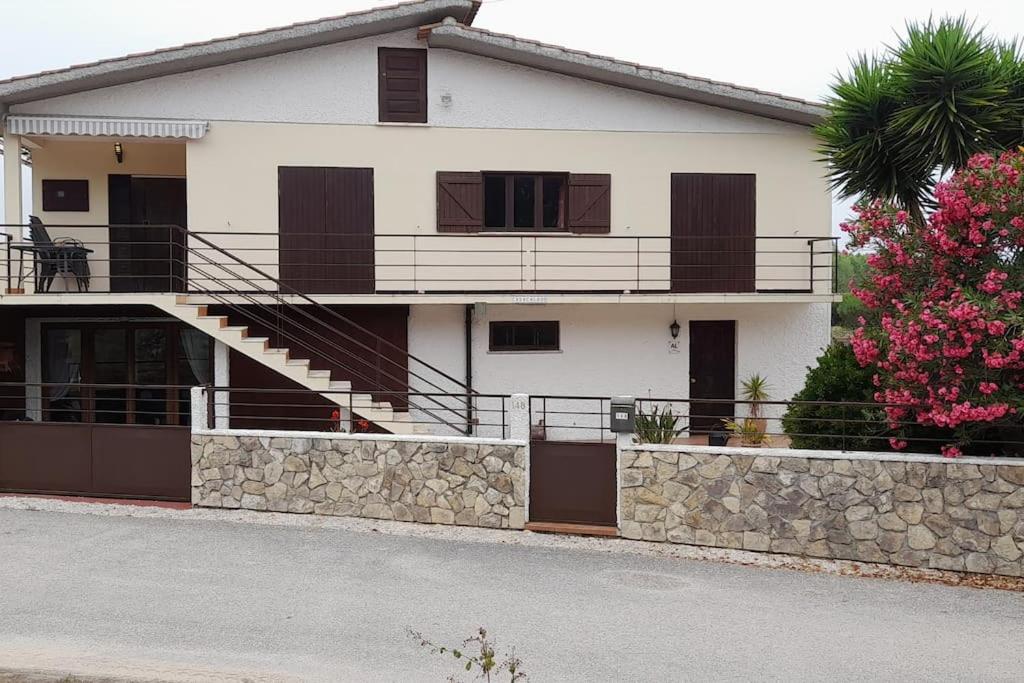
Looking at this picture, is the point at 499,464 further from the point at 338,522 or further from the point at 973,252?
the point at 973,252

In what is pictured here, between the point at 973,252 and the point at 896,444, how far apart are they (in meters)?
2.40

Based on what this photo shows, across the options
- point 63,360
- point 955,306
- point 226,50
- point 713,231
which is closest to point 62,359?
point 63,360

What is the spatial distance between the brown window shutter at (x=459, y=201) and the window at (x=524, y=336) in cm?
191

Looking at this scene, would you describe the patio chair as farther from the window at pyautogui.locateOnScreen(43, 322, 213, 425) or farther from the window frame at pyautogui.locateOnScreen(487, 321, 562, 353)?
the window frame at pyautogui.locateOnScreen(487, 321, 562, 353)

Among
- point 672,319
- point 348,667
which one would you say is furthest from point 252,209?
point 348,667

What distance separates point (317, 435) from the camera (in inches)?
443

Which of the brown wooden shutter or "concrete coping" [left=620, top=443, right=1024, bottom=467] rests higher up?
the brown wooden shutter

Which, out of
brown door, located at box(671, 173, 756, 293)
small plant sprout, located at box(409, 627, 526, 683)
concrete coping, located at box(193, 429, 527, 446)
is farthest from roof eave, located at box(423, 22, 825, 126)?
small plant sprout, located at box(409, 627, 526, 683)

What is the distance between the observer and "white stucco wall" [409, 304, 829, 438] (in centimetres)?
1569

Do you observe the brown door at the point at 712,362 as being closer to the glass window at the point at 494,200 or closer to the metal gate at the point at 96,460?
the glass window at the point at 494,200

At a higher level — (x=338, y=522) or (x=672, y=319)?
(x=672, y=319)

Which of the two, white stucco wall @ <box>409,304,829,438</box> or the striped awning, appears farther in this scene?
white stucco wall @ <box>409,304,829,438</box>

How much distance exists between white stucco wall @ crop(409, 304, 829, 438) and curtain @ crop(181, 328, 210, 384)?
4052mm

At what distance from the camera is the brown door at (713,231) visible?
15805 mm
